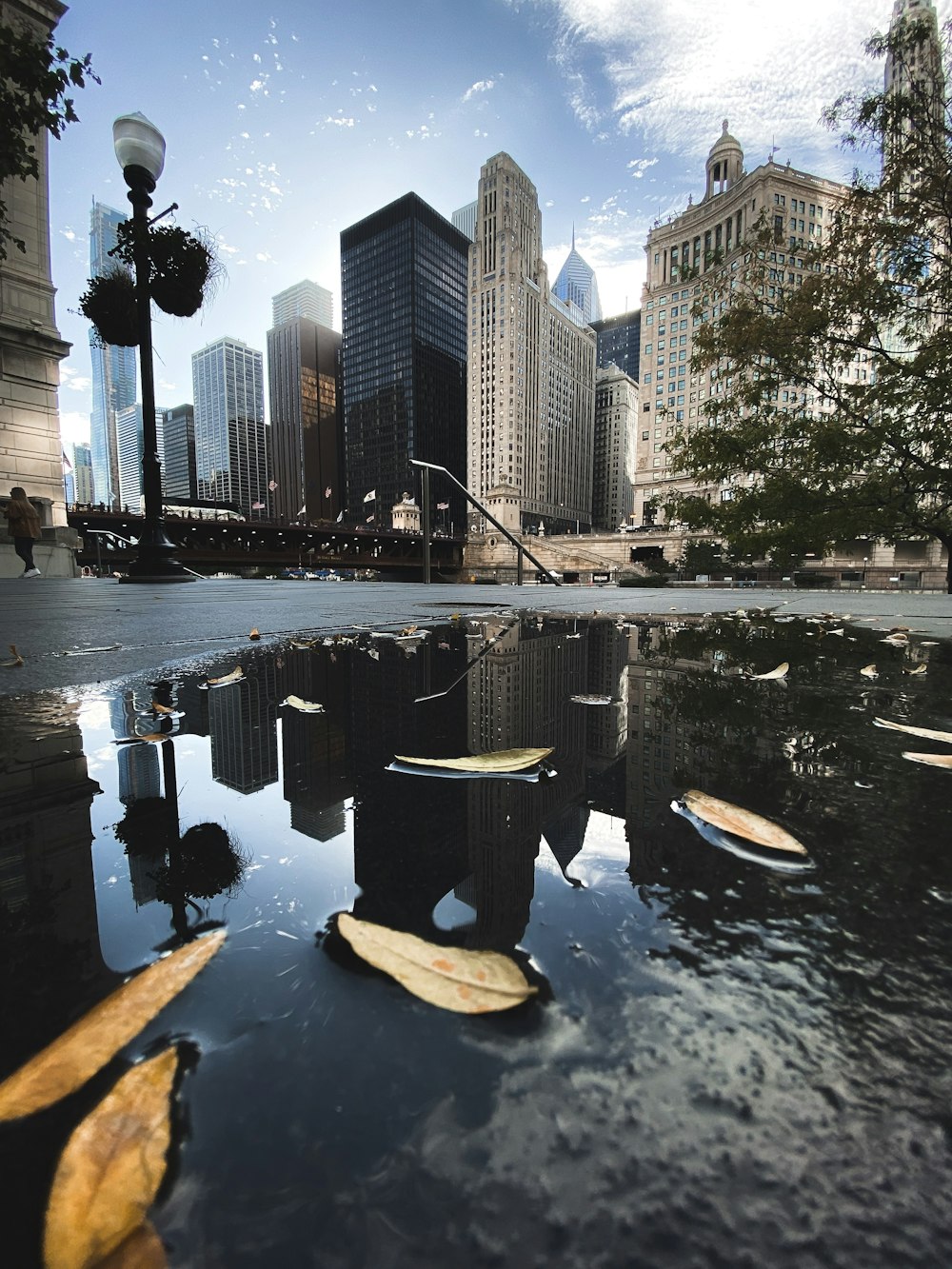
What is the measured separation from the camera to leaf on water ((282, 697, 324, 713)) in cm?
160

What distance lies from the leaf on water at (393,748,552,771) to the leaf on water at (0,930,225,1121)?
1.94ft

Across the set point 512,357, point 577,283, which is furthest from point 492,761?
point 577,283

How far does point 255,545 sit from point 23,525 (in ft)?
131

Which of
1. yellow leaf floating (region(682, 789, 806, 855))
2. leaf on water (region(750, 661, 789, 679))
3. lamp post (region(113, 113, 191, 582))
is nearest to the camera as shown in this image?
yellow leaf floating (region(682, 789, 806, 855))

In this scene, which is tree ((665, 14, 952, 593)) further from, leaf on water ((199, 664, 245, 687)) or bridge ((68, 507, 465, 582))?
bridge ((68, 507, 465, 582))

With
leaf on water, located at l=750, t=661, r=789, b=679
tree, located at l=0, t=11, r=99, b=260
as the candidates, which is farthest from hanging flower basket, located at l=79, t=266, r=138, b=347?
leaf on water, located at l=750, t=661, r=789, b=679

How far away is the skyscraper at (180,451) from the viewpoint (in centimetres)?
10038

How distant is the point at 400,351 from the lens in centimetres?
10319

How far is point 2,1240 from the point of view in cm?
31

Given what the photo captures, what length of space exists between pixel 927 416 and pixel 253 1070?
377 inches

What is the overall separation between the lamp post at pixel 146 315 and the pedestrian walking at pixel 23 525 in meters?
2.77

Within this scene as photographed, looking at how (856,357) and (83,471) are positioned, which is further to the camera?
(83,471)

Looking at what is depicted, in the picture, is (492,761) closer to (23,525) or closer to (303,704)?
(303,704)

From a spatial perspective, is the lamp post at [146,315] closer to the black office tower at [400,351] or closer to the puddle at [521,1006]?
the puddle at [521,1006]
